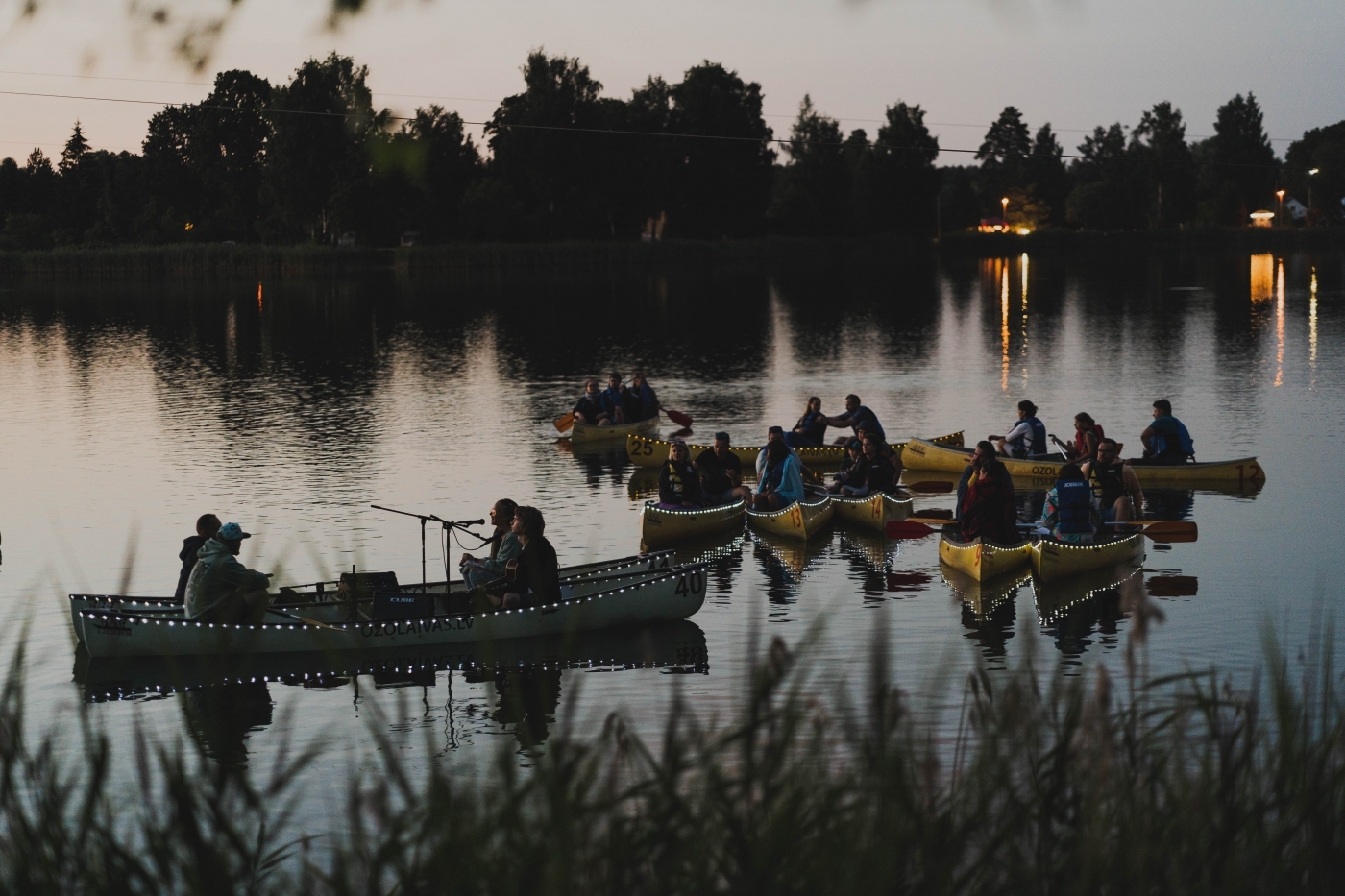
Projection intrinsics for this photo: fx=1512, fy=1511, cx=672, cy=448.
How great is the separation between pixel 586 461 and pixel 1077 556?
1443 cm

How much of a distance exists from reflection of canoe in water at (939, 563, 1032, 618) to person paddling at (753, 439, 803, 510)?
132 inches

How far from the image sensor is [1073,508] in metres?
19.6

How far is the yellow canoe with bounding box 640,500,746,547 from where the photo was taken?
22766 mm

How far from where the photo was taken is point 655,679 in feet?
53.0

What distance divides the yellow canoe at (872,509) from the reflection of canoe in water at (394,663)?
634 centimetres

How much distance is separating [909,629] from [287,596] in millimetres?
7087

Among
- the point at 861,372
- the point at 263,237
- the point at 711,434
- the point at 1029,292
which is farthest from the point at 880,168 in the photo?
the point at 711,434

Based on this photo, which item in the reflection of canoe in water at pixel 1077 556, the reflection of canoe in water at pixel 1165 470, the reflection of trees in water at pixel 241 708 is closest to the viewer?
the reflection of trees in water at pixel 241 708

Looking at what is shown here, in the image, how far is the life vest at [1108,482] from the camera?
2094cm

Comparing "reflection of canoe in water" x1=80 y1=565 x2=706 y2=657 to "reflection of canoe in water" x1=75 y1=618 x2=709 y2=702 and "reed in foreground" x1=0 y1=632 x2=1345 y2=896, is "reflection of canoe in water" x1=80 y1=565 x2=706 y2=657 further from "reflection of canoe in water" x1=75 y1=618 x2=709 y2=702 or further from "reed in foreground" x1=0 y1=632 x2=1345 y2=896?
"reed in foreground" x1=0 y1=632 x2=1345 y2=896

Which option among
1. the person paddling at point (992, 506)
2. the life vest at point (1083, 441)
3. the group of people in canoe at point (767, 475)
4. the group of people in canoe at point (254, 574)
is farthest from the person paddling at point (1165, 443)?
the group of people in canoe at point (254, 574)

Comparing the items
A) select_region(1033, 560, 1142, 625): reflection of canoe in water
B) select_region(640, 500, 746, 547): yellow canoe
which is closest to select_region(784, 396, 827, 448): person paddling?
select_region(640, 500, 746, 547): yellow canoe

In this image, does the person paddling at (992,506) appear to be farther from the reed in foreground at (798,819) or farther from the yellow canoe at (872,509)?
the reed in foreground at (798,819)

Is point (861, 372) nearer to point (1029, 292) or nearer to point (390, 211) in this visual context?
point (1029, 292)
